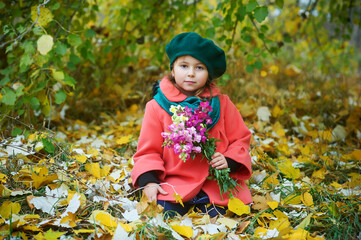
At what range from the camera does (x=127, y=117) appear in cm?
349

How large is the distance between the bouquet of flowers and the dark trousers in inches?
5.5

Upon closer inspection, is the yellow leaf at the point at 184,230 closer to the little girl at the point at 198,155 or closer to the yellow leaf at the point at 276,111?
the little girl at the point at 198,155

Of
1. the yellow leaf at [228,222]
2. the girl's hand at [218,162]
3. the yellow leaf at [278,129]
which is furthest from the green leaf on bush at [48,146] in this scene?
the yellow leaf at [278,129]

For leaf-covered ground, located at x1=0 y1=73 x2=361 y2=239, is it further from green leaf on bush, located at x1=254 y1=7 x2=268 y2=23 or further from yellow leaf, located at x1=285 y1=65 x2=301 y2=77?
yellow leaf, located at x1=285 y1=65 x2=301 y2=77

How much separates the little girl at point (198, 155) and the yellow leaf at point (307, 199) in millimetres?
310

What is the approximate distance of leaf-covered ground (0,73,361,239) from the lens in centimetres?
167

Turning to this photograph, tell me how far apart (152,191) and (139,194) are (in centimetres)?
13

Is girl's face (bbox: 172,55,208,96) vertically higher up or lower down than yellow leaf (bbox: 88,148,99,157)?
higher up

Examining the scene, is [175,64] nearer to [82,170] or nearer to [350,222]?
[82,170]

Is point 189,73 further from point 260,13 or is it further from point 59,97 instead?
point 59,97

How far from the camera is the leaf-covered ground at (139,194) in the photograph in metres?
1.67

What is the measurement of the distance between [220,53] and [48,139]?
4.61 feet

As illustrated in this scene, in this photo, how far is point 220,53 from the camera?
193 centimetres

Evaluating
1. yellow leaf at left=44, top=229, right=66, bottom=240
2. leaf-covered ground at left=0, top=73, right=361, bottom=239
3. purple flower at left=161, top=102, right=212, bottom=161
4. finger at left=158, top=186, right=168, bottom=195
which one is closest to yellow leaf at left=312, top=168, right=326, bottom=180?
leaf-covered ground at left=0, top=73, right=361, bottom=239
